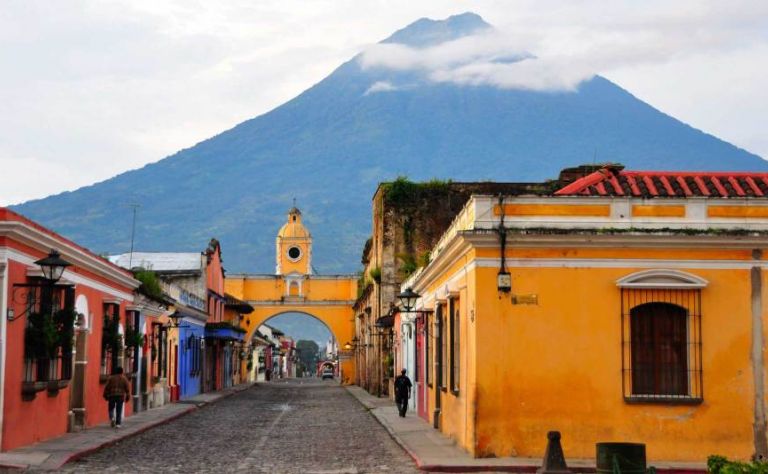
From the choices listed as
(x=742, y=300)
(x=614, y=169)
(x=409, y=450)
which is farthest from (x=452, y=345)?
(x=742, y=300)

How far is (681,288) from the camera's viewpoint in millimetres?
17469

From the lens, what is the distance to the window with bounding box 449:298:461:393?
2059 centimetres

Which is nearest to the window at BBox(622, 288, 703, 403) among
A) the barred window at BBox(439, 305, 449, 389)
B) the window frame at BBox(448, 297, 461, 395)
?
the window frame at BBox(448, 297, 461, 395)

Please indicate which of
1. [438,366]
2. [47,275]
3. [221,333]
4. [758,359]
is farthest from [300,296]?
[758,359]

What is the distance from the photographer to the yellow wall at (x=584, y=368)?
1719 centimetres

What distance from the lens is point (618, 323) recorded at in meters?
17.5

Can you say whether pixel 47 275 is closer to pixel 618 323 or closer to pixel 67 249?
pixel 67 249

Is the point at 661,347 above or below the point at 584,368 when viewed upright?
above

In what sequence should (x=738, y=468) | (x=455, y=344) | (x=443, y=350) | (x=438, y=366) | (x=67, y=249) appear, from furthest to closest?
(x=438, y=366)
(x=443, y=350)
(x=455, y=344)
(x=67, y=249)
(x=738, y=468)

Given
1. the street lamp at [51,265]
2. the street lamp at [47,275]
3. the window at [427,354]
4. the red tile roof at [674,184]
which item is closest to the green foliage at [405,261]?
the window at [427,354]

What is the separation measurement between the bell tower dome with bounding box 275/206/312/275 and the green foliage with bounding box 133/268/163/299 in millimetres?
53071

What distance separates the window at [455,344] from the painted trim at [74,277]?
6814 millimetres

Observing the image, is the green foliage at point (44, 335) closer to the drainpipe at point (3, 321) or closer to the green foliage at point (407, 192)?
the drainpipe at point (3, 321)

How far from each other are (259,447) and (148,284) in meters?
12.6
